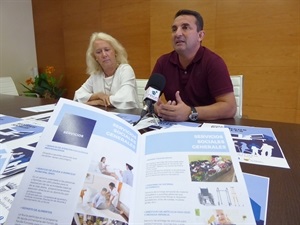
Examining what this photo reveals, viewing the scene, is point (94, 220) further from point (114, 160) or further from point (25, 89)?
point (25, 89)

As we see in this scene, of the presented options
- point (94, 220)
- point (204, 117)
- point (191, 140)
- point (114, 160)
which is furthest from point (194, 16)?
point (94, 220)

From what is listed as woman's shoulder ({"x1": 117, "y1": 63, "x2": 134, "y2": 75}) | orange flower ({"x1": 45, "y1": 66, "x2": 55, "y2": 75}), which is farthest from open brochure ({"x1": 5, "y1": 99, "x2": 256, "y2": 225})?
orange flower ({"x1": 45, "y1": 66, "x2": 55, "y2": 75})

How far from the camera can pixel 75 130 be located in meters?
0.46

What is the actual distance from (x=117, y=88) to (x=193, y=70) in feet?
1.97

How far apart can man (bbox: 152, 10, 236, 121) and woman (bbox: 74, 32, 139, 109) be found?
0.25 m

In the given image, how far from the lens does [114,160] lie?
18.1 inches

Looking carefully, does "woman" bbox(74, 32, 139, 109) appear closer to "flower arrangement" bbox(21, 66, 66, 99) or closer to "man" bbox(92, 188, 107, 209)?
"man" bbox(92, 188, 107, 209)

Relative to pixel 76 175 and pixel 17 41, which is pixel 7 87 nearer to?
pixel 17 41

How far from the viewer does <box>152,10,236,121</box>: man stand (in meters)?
1.32

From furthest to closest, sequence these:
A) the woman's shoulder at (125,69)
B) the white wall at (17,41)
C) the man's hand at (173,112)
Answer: the white wall at (17,41)
the woman's shoulder at (125,69)
the man's hand at (173,112)

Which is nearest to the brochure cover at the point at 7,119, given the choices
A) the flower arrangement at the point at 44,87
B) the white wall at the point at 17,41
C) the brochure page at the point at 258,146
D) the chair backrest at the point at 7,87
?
the brochure page at the point at 258,146

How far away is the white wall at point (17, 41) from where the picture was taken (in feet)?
12.3

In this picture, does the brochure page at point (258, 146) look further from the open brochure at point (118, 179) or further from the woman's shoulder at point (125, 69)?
the woman's shoulder at point (125, 69)

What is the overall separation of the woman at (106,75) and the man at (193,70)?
247mm
